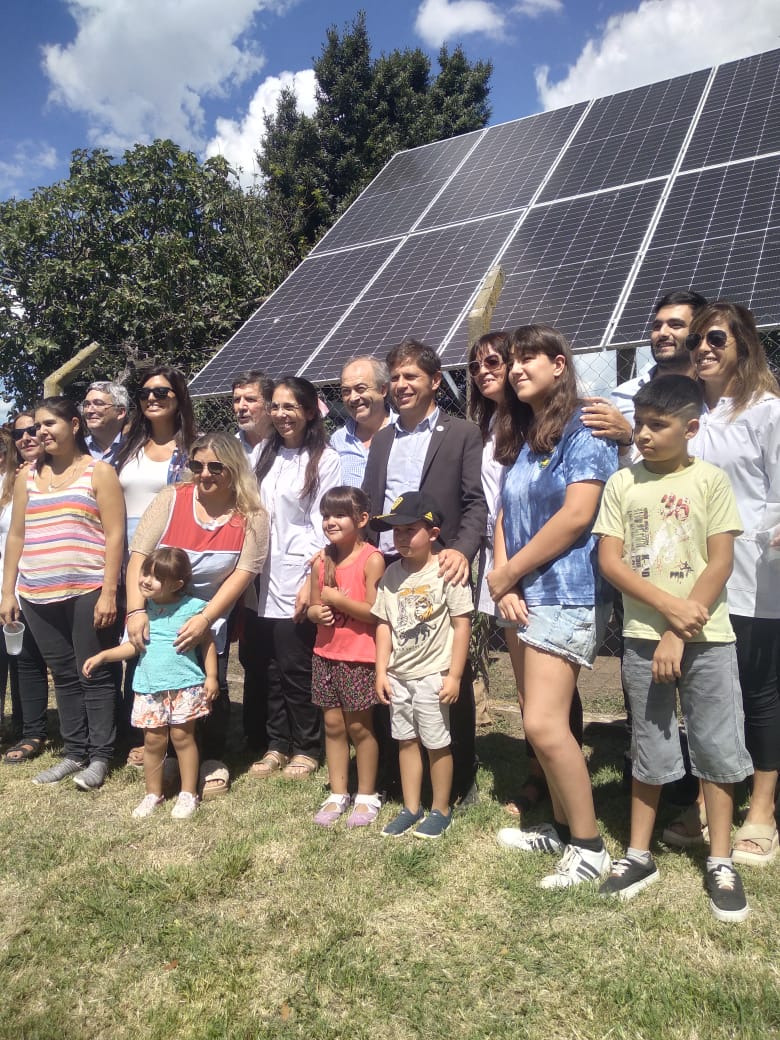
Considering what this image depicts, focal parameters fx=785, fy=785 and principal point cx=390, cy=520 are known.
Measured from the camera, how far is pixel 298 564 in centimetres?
408

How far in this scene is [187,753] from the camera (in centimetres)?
381

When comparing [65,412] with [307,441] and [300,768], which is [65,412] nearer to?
[307,441]

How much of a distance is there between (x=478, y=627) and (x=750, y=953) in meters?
2.54

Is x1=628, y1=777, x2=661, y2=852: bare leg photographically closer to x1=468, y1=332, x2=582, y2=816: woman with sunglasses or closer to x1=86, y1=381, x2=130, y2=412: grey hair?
x1=468, y1=332, x2=582, y2=816: woman with sunglasses

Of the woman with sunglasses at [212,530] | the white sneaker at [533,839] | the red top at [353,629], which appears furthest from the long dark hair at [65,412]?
the white sneaker at [533,839]

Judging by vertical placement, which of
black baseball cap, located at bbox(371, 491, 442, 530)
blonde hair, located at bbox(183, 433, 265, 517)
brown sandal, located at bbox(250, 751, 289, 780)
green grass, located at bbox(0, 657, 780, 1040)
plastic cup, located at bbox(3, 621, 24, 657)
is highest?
blonde hair, located at bbox(183, 433, 265, 517)

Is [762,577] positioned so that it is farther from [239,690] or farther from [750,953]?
[239,690]

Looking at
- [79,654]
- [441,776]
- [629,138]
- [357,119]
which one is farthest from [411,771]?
[357,119]

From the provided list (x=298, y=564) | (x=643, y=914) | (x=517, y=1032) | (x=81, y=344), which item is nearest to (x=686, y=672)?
(x=643, y=914)

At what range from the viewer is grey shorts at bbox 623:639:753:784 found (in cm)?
273

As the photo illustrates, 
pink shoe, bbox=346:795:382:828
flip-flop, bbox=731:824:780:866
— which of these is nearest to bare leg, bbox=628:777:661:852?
flip-flop, bbox=731:824:780:866

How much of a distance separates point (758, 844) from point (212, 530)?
9.04ft

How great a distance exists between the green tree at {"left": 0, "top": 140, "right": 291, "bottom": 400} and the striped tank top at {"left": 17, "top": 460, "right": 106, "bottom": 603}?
7.94 metres

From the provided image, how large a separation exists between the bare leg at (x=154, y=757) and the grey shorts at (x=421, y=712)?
119 centimetres
